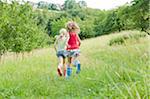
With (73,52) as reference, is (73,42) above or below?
above

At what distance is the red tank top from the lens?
9344 mm

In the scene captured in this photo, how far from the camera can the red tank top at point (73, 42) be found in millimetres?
9344

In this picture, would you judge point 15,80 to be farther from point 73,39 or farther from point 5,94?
point 73,39

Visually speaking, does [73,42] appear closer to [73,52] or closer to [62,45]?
[73,52]

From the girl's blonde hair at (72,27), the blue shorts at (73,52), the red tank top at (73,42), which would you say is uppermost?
the girl's blonde hair at (72,27)

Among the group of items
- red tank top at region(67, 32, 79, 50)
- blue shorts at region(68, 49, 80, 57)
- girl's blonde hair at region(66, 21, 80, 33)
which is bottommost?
blue shorts at region(68, 49, 80, 57)

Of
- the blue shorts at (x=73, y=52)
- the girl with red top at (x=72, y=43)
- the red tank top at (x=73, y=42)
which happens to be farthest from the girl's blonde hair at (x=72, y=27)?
the blue shorts at (x=73, y=52)

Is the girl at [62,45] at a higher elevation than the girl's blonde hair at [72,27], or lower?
lower

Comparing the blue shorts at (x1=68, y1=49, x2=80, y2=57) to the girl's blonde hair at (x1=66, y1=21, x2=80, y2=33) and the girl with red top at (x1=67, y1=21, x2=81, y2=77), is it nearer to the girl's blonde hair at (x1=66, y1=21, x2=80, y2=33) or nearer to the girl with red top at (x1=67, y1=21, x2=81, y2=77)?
the girl with red top at (x1=67, y1=21, x2=81, y2=77)

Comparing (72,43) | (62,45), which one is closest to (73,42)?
(72,43)

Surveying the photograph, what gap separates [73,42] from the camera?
9.38 metres

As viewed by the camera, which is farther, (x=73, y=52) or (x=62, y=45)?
(x=73, y=52)

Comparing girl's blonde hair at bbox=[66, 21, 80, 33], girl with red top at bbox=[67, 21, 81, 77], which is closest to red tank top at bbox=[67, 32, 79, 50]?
girl with red top at bbox=[67, 21, 81, 77]

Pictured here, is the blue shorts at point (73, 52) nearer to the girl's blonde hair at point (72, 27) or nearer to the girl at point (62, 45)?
the girl at point (62, 45)
